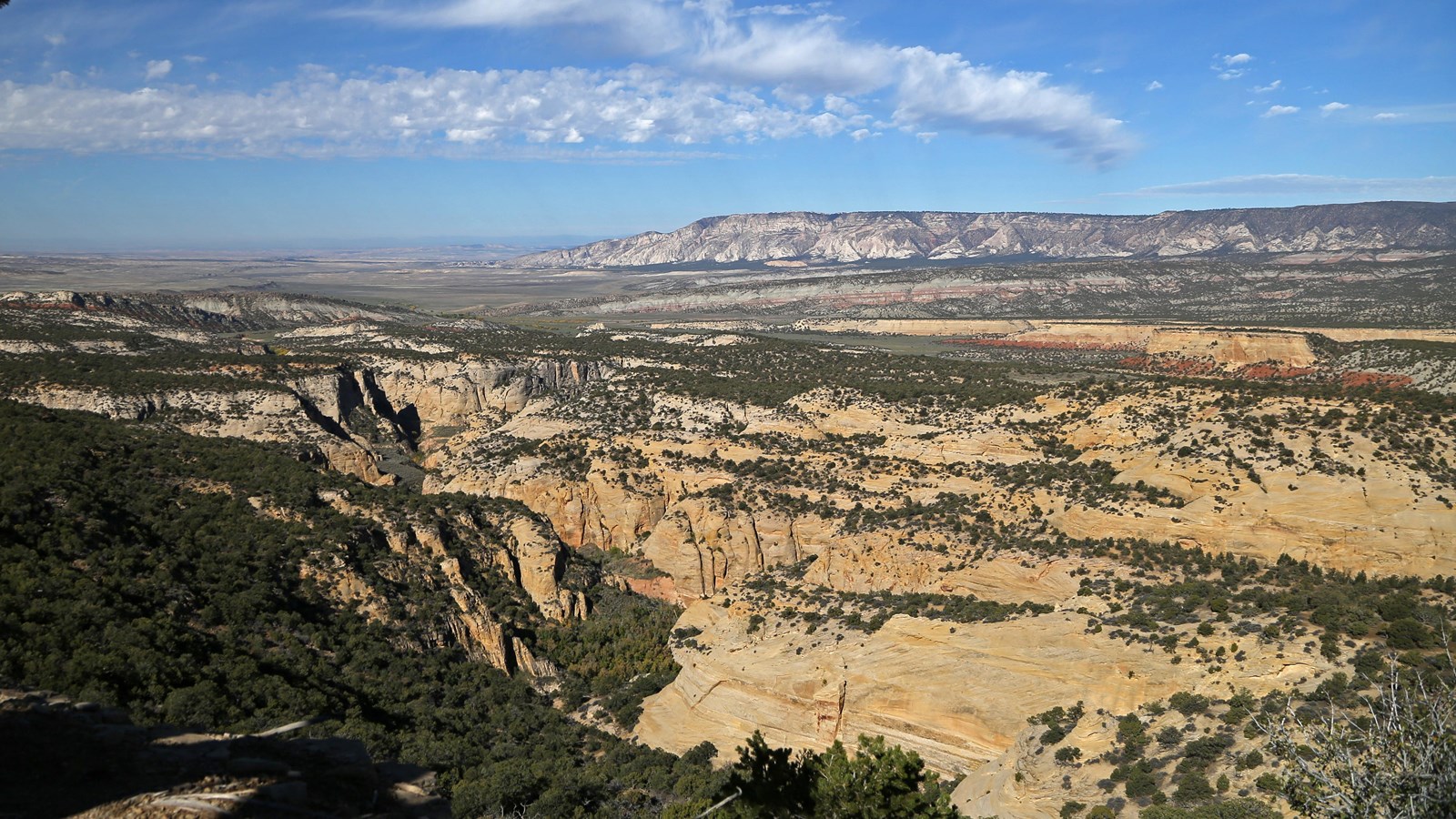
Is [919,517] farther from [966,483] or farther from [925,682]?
[925,682]

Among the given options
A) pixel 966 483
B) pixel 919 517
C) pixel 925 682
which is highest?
pixel 966 483

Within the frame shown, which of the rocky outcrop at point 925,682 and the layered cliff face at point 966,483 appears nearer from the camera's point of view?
the rocky outcrop at point 925,682

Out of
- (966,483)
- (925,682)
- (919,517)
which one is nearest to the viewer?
(925,682)

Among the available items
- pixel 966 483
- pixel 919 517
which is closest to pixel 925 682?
pixel 919 517

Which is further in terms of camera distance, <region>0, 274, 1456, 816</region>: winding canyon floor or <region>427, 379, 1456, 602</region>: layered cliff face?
<region>427, 379, 1456, 602</region>: layered cliff face

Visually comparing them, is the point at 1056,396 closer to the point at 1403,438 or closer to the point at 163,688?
the point at 1403,438

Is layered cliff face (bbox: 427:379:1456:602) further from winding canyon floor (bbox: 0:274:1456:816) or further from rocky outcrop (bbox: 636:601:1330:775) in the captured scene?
rocky outcrop (bbox: 636:601:1330:775)

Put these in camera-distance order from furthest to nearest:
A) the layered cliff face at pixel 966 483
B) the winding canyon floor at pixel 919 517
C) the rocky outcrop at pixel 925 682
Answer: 1. the layered cliff face at pixel 966 483
2. the winding canyon floor at pixel 919 517
3. the rocky outcrop at pixel 925 682

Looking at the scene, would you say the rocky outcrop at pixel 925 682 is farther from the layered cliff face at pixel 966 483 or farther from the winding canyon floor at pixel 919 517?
the layered cliff face at pixel 966 483

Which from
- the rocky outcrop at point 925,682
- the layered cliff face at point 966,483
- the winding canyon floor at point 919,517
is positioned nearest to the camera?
the rocky outcrop at point 925,682

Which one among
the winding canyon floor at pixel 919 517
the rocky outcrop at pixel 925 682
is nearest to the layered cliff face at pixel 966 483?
the winding canyon floor at pixel 919 517

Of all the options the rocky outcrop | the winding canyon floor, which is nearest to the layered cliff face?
the winding canyon floor
